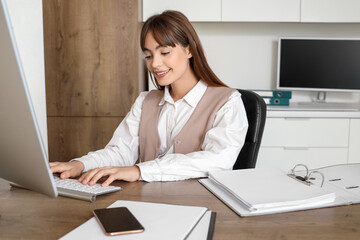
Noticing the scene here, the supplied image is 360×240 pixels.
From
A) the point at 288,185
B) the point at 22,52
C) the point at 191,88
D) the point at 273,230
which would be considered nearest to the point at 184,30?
the point at 191,88

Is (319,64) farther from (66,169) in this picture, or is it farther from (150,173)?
(66,169)

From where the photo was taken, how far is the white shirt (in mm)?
1129

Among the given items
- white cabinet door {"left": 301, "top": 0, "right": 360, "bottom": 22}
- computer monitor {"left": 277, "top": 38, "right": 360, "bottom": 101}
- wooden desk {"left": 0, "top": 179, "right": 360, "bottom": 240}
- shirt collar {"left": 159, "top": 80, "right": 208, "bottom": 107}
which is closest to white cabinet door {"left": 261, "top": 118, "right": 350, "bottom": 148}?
computer monitor {"left": 277, "top": 38, "right": 360, "bottom": 101}

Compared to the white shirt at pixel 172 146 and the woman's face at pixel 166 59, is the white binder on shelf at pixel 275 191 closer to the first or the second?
the white shirt at pixel 172 146

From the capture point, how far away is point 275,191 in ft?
2.89

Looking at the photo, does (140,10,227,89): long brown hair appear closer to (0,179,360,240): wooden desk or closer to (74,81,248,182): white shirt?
(74,81,248,182): white shirt

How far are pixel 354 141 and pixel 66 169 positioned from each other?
232 centimetres

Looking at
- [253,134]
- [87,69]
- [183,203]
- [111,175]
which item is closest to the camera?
[183,203]

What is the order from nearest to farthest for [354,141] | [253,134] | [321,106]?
[253,134], [354,141], [321,106]

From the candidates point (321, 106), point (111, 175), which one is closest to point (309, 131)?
point (321, 106)

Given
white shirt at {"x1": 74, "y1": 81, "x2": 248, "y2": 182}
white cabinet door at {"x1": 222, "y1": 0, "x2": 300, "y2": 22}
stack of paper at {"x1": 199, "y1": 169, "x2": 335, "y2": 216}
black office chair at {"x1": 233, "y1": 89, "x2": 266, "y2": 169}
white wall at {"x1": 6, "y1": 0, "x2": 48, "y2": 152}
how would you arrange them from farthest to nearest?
1. white cabinet door at {"x1": 222, "y1": 0, "x2": 300, "y2": 22}
2. white wall at {"x1": 6, "y1": 0, "x2": 48, "y2": 152}
3. black office chair at {"x1": 233, "y1": 89, "x2": 266, "y2": 169}
4. white shirt at {"x1": 74, "y1": 81, "x2": 248, "y2": 182}
5. stack of paper at {"x1": 199, "y1": 169, "x2": 335, "y2": 216}

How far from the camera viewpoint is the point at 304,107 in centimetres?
285

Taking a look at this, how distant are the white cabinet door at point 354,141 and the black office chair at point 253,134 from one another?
5.29 feet

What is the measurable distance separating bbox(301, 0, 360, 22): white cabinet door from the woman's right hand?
2309 mm
